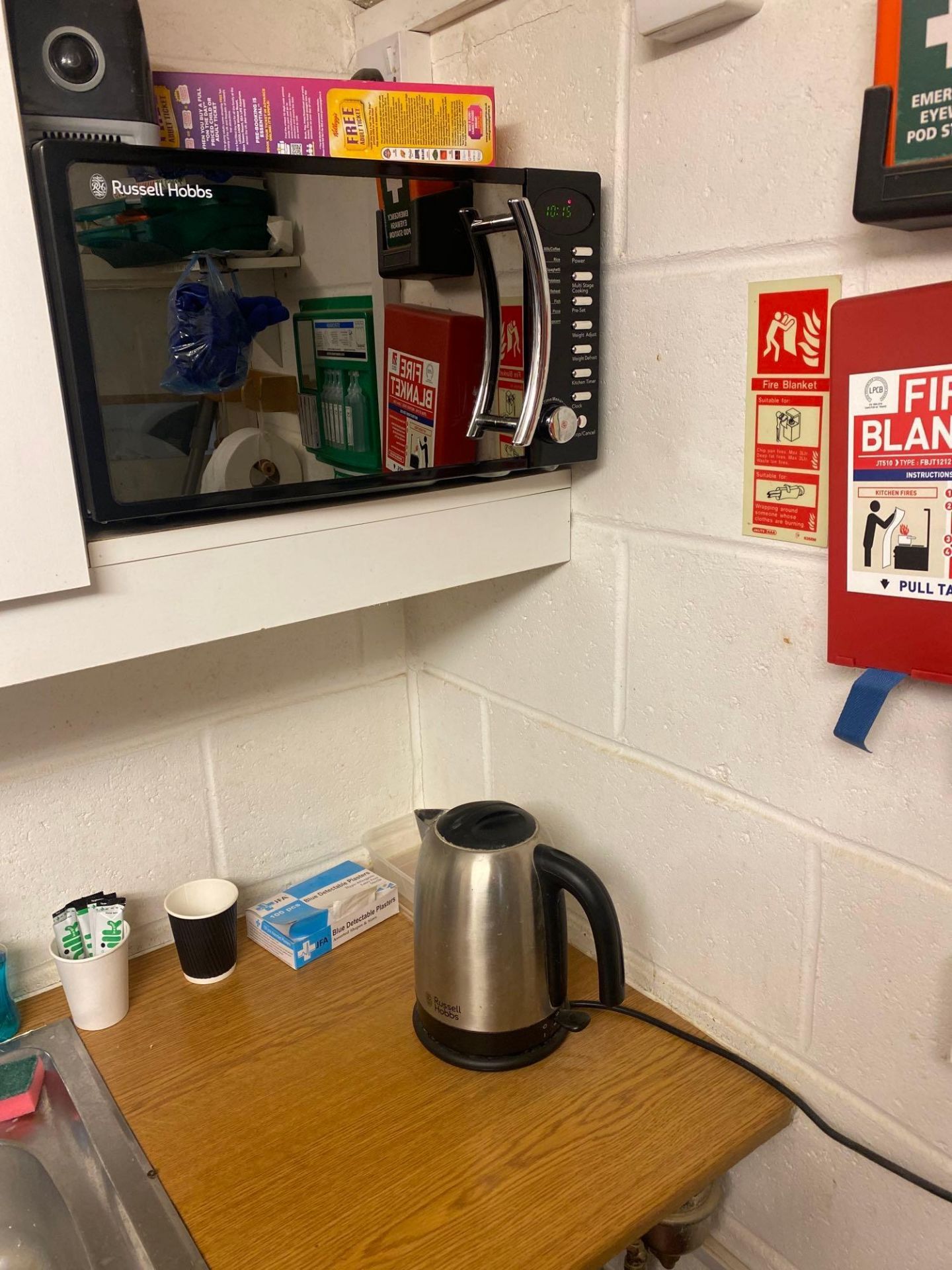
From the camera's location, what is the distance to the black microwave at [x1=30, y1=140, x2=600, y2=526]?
683 mm

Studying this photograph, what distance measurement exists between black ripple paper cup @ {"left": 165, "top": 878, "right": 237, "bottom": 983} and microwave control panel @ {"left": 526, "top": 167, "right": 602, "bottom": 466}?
66cm

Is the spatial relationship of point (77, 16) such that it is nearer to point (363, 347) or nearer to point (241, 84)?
point (241, 84)

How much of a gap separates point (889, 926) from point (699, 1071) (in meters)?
0.28

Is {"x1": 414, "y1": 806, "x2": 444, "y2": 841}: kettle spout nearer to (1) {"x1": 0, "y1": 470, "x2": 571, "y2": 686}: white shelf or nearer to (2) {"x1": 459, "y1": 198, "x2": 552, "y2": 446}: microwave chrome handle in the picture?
(1) {"x1": 0, "y1": 470, "x2": 571, "y2": 686}: white shelf

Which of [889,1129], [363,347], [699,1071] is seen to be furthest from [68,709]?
[889,1129]

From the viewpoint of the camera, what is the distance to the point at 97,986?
1048 mm

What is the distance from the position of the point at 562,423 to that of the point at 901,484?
0.34 metres

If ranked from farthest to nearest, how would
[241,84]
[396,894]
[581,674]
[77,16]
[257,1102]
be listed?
[396,894] → [581,674] → [257,1102] → [241,84] → [77,16]

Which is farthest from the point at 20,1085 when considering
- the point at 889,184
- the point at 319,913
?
the point at 889,184

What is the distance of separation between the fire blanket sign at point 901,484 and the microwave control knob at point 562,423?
0.94 feet

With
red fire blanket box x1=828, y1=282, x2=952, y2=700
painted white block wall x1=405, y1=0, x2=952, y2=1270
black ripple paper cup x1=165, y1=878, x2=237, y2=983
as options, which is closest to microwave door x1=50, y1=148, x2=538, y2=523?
painted white block wall x1=405, y1=0, x2=952, y2=1270

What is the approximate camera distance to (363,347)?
2.70 ft

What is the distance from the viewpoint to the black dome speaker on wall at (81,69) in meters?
0.66

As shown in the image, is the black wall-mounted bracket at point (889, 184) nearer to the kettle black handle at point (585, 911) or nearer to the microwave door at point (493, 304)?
the microwave door at point (493, 304)
